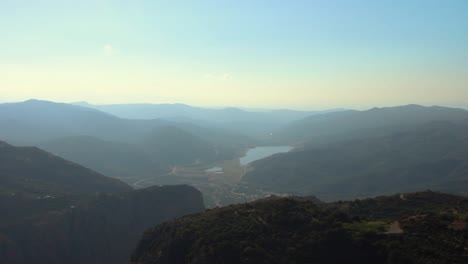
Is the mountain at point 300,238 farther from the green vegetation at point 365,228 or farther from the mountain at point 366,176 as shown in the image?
the mountain at point 366,176

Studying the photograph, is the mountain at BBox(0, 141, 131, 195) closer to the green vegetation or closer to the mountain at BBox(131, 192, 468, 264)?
the mountain at BBox(131, 192, 468, 264)

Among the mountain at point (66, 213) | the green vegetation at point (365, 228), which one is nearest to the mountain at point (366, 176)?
the mountain at point (66, 213)

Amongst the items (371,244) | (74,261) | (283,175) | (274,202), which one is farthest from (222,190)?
(371,244)

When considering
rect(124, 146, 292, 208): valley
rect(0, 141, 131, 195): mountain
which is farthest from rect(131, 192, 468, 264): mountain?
rect(124, 146, 292, 208): valley

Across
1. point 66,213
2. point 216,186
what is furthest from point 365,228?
point 216,186

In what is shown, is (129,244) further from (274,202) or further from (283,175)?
(283,175)

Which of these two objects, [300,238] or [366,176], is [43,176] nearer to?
[300,238]
